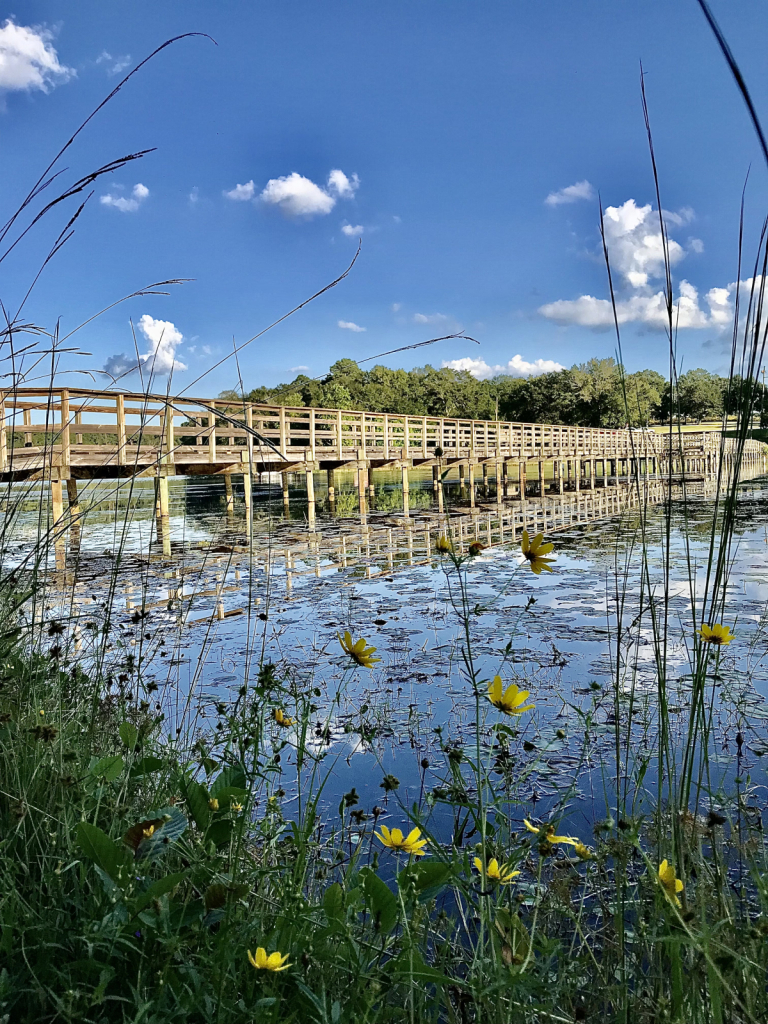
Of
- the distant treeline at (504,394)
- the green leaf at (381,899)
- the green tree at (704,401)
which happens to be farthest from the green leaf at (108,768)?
the distant treeline at (504,394)

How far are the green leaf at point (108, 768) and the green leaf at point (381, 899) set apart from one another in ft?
1.74

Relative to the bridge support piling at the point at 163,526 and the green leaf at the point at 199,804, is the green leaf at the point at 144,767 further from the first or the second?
the bridge support piling at the point at 163,526

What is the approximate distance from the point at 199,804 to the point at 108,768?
0.61 ft

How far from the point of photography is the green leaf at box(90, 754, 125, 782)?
125 cm

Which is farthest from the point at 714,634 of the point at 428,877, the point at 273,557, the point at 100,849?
the point at 273,557

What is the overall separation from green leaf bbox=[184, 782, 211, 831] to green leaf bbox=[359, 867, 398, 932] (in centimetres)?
36

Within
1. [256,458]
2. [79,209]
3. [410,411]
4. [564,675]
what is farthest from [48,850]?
[410,411]

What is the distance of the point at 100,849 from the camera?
3.06 ft

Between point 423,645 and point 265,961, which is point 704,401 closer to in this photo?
point 265,961

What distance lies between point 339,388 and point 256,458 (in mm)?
31356

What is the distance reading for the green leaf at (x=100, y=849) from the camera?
92 cm

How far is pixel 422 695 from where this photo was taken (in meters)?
2.97

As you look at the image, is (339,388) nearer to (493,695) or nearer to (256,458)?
(256,458)

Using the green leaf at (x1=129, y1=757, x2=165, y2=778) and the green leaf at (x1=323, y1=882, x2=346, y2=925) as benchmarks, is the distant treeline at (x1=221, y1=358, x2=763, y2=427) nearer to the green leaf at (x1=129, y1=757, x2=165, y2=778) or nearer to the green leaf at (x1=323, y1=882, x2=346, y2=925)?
the green leaf at (x1=129, y1=757, x2=165, y2=778)
